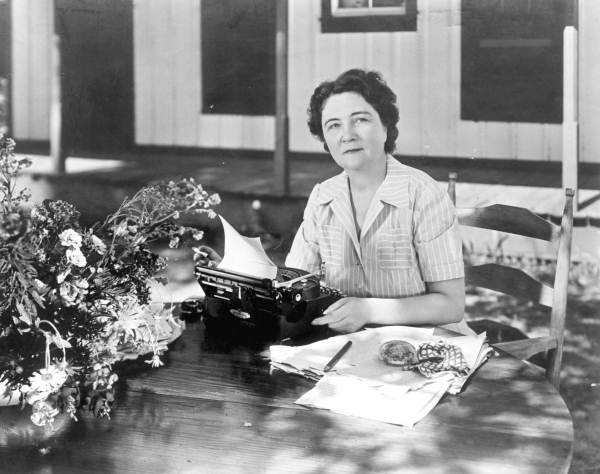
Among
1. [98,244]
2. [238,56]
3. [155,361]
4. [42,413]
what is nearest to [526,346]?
[155,361]

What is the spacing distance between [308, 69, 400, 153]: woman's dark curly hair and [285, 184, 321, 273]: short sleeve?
0.26m

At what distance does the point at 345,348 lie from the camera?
2.10 meters

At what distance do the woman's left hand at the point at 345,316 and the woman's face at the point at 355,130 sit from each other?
0.71 metres

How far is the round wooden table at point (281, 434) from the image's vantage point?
1561 millimetres

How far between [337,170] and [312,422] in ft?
5.47

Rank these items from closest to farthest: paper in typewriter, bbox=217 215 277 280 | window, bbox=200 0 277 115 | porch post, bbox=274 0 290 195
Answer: paper in typewriter, bbox=217 215 277 280 → window, bbox=200 0 277 115 → porch post, bbox=274 0 290 195

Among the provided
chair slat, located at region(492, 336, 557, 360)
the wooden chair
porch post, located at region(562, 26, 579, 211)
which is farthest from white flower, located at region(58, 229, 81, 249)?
porch post, located at region(562, 26, 579, 211)

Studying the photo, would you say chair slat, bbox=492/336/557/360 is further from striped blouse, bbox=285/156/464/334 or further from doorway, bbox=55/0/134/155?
doorway, bbox=55/0/134/155

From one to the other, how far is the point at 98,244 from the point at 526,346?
1.28 m

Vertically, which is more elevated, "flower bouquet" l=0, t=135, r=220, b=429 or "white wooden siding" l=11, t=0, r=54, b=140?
"white wooden siding" l=11, t=0, r=54, b=140

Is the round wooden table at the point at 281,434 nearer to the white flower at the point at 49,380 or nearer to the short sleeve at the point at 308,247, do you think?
the white flower at the point at 49,380

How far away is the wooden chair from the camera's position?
258 cm

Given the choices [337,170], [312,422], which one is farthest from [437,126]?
[312,422]

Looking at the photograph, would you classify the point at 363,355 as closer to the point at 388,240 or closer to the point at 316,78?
the point at 388,240
